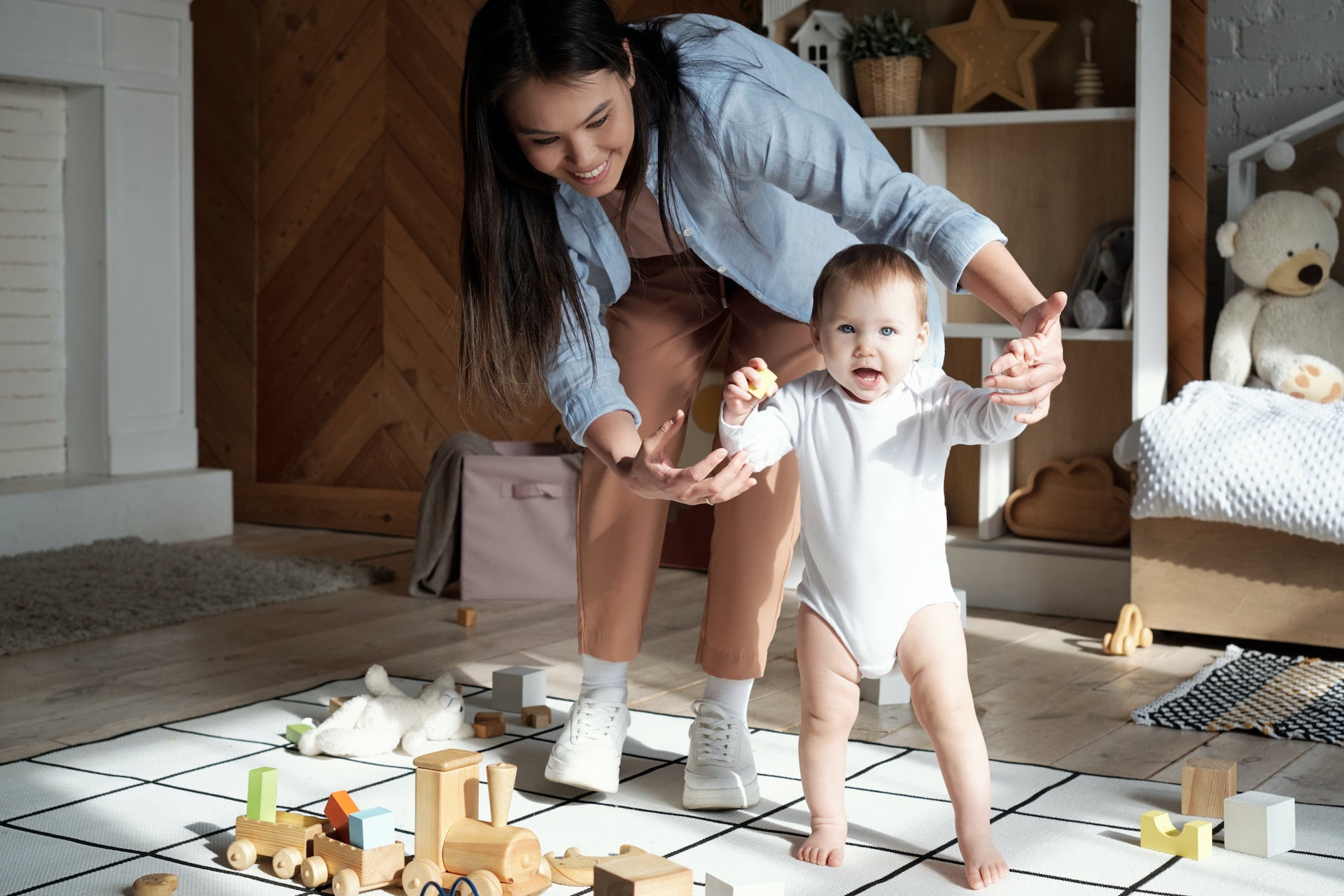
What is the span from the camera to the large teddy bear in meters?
2.54

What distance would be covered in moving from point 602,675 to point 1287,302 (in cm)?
159

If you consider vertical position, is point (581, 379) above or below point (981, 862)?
above

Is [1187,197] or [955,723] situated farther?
[1187,197]

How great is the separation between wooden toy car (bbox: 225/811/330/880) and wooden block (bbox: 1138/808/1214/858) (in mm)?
874

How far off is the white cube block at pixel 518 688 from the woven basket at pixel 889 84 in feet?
5.00

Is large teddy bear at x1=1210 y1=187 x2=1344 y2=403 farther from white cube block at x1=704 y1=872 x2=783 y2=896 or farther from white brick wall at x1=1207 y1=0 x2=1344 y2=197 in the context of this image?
white cube block at x1=704 y1=872 x2=783 y2=896

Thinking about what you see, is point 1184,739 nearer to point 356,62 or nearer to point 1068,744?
point 1068,744

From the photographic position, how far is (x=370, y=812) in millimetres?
1413

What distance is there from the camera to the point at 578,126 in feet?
4.39

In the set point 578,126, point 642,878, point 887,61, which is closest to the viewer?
point 642,878

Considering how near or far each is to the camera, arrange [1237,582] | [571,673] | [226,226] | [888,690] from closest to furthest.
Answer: [888,690], [571,673], [1237,582], [226,226]

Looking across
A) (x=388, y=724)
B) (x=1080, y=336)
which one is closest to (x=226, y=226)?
(x=1080, y=336)

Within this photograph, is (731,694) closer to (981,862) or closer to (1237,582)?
(981,862)

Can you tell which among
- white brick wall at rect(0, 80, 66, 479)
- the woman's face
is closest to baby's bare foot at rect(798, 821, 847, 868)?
the woman's face
